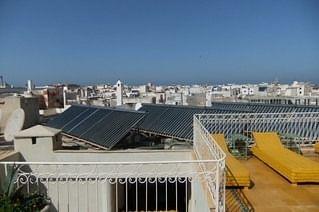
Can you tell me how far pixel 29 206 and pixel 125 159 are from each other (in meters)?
3.16

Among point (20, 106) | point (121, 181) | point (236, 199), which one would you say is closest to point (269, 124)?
point (121, 181)

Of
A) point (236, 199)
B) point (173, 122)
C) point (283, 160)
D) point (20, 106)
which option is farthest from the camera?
point (20, 106)

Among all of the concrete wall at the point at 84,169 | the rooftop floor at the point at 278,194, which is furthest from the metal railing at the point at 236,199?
the concrete wall at the point at 84,169

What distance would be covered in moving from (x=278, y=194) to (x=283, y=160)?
140 cm

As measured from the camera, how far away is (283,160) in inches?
234

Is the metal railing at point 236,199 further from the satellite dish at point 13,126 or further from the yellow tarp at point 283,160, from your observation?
the satellite dish at point 13,126

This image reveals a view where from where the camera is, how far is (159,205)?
910 cm

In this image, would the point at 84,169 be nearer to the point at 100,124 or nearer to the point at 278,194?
the point at 278,194

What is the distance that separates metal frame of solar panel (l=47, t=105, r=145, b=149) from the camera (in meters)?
9.83

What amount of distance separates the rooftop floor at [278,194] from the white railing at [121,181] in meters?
0.88

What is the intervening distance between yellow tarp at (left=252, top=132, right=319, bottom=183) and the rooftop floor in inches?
5.5

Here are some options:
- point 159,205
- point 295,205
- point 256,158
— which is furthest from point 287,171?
point 159,205

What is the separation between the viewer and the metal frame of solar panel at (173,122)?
35.2 ft

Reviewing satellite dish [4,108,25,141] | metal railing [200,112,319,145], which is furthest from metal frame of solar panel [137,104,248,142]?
satellite dish [4,108,25,141]
